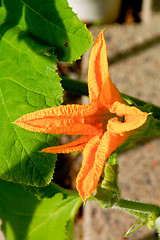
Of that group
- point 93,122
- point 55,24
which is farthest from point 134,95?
point 93,122

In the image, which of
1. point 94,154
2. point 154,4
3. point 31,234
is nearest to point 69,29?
point 94,154

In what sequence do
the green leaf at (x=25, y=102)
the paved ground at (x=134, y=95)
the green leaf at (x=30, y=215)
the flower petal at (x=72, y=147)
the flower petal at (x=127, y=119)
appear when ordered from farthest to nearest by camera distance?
the paved ground at (x=134, y=95), the green leaf at (x=30, y=215), the green leaf at (x=25, y=102), the flower petal at (x=72, y=147), the flower petal at (x=127, y=119)

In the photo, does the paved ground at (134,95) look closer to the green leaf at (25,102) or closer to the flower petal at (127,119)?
the green leaf at (25,102)

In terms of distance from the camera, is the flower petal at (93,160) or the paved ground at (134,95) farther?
the paved ground at (134,95)

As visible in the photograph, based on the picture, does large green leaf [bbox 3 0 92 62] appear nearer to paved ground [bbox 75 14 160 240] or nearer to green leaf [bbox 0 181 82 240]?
green leaf [bbox 0 181 82 240]

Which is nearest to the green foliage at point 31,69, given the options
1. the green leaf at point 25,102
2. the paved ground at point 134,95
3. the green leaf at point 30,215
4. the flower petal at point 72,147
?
the green leaf at point 25,102

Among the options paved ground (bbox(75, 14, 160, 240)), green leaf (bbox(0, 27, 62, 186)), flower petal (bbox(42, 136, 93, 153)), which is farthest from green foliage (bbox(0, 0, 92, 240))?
paved ground (bbox(75, 14, 160, 240))
